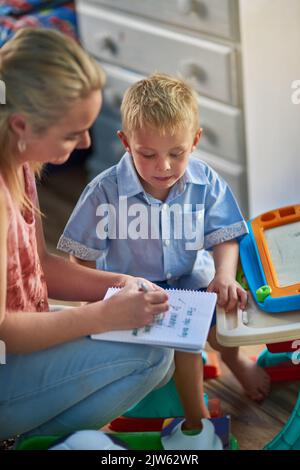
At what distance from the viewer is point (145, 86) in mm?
1294

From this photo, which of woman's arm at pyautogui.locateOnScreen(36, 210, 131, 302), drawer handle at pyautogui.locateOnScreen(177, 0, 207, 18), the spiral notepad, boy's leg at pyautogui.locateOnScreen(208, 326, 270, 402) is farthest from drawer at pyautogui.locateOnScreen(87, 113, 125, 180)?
the spiral notepad

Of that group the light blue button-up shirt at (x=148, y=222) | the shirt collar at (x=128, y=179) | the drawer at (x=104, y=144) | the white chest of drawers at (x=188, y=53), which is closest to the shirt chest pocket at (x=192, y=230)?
the light blue button-up shirt at (x=148, y=222)

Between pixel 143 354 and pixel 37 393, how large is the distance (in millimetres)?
172

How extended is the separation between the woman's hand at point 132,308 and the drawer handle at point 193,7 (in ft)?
3.16

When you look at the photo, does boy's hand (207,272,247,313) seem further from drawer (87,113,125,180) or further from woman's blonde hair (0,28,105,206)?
drawer (87,113,125,180)

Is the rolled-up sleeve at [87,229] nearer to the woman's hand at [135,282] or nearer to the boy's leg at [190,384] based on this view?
the woman's hand at [135,282]

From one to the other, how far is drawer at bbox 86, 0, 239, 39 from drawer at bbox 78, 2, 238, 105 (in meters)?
0.03

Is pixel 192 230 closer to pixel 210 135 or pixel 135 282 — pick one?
pixel 135 282

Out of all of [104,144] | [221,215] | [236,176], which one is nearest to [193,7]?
[236,176]

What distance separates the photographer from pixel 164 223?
1392 mm

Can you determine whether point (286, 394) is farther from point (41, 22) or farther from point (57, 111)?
point (41, 22)

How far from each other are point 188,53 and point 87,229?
788 millimetres

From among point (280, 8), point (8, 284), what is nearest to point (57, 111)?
point (8, 284)

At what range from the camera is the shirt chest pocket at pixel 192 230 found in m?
1.40
